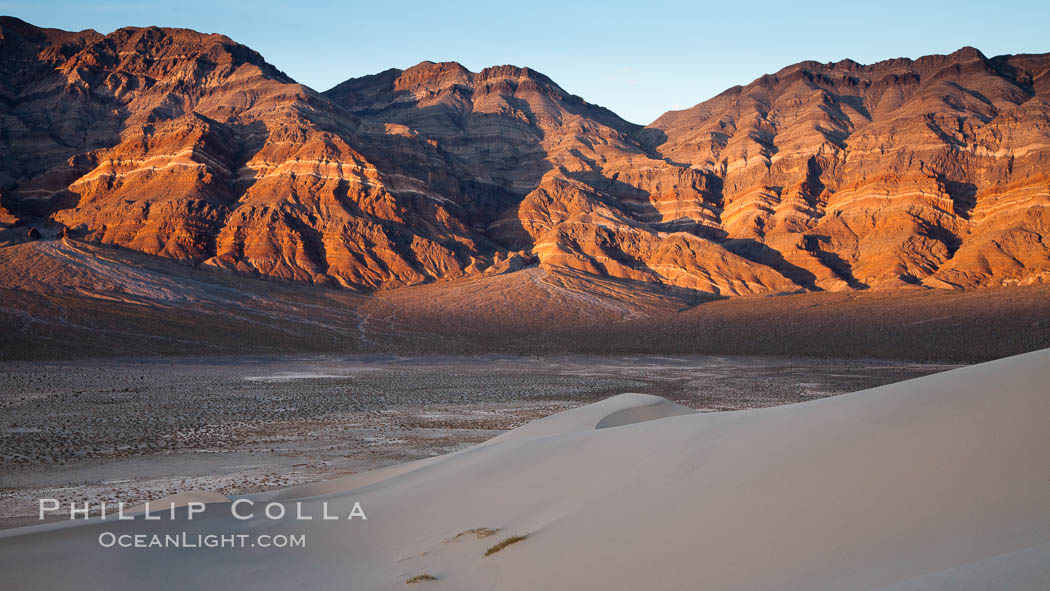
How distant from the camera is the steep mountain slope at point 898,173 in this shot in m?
71.7

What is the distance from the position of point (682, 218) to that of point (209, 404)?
3107 inches

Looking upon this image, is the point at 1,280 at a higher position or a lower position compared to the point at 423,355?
higher

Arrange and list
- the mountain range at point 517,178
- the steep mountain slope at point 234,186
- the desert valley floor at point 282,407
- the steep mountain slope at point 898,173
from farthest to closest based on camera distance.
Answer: the steep mountain slope at point 898,173 → the mountain range at point 517,178 → the steep mountain slope at point 234,186 → the desert valley floor at point 282,407

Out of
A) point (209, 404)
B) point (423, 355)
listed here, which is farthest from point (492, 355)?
point (209, 404)

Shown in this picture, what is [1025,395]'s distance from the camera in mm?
5078

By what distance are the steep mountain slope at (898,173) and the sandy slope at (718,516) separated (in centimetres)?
6735

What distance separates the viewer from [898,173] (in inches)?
3430

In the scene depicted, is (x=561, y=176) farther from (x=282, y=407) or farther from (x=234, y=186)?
(x=282, y=407)

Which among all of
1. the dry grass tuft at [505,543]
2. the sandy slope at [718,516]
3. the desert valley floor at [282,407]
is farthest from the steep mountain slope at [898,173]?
the dry grass tuft at [505,543]

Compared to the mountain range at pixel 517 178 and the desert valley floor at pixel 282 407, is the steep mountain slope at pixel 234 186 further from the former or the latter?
the desert valley floor at pixel 282 407

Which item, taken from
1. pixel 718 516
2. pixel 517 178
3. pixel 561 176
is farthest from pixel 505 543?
pixel 517 178

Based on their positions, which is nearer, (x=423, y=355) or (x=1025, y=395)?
(x=1025, y=395)

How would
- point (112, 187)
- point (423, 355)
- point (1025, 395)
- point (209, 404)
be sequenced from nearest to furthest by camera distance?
point (1025, 395) < point (209, 404) < point (423, 355) < point (112, 187)

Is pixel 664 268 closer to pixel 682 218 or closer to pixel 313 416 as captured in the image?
pixel 682 218
